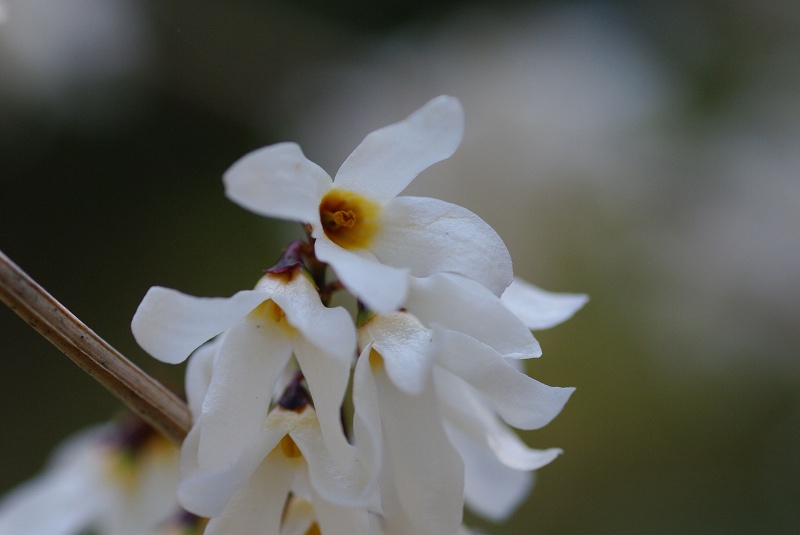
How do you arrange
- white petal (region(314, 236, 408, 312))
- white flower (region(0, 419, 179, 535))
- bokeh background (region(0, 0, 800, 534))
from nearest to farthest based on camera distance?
white petal (region(314, 236, 408, 312)) < white flower (region(0, 419, 179, 535)) < bokeh background (region(0, 0, 800, 534))

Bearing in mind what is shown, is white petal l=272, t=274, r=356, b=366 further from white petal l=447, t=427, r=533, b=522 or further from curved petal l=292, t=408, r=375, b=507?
white petal l=447, t=427, r=533, b=522

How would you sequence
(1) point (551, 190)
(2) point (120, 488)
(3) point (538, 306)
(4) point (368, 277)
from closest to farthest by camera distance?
(4) point (368, 277)
(3) point (538, 306)
(2) point (120, 488)
(1) point (551, 190)

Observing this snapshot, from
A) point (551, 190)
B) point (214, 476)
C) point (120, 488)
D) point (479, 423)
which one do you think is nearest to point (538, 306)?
point (479, 423)

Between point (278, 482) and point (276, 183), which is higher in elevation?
point (276, 183)

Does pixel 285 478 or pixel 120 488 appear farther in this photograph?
pixel 120 488

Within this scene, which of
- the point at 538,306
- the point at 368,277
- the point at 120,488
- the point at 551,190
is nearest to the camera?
A: the point at 368,277

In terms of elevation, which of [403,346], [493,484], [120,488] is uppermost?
[403,346]

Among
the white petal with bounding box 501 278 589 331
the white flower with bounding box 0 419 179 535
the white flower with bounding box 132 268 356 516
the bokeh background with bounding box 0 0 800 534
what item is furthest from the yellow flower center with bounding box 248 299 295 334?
the bokeh background with bounding box 0 0 800 534

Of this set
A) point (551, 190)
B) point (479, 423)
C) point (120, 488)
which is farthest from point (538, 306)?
point (551, 190)

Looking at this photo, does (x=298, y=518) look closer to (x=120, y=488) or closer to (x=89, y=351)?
(x=89, y=351)
